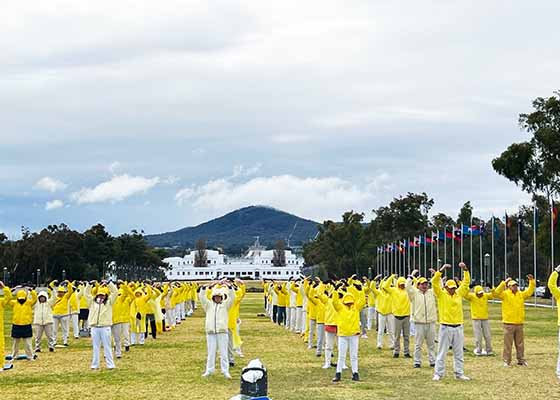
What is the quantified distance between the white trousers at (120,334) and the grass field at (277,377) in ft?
1.13

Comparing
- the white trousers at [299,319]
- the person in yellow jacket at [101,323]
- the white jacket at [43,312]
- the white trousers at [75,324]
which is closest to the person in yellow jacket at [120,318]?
the white jacket at [43,312]

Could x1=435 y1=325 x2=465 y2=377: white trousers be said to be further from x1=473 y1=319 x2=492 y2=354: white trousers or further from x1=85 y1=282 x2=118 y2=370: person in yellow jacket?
x1=85 y1=282 x2=118 y2=370: person in yellow jacket

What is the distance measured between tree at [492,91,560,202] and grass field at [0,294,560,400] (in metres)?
40.1

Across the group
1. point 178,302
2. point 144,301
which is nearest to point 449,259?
point 178,302

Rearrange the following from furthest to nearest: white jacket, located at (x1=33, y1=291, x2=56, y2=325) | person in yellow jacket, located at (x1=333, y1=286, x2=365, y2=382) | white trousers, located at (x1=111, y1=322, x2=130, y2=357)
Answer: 1. white jacket, located at (x1=33, y1=291, x2=56, y2=325)
2. white trousers, located at (x1=111, y1=322, x2=130, y2=357)
3. person in yellow jacket, located at (x1=333, y1=286, x2=365, y2=382)

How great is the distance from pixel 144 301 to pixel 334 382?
510 inches

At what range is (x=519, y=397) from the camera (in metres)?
16.9

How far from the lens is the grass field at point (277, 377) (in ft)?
57.7

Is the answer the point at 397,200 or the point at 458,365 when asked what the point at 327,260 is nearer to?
the point at 397,200

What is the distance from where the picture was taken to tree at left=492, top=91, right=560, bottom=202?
66.4 m

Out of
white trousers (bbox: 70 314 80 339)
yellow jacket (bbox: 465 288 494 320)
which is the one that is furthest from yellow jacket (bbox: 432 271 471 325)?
white trousers (bbox: 70 314 80 339)

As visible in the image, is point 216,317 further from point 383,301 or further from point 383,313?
point 383,301

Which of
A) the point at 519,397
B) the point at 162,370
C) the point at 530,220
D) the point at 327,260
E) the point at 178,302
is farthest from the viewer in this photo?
the point at 327,260

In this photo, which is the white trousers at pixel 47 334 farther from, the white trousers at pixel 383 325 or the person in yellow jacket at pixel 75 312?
the white trousers at pixel 383 325
